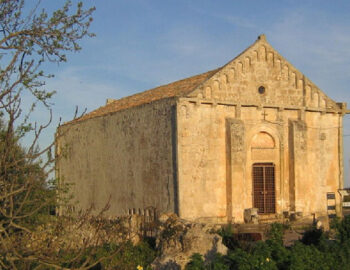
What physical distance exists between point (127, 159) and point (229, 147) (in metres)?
4.67

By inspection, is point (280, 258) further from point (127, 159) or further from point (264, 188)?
point (127, 159)

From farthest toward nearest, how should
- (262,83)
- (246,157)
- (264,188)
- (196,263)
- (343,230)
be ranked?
(262,83) → (264,188) → (246,157) → (343,230) → (196,263)

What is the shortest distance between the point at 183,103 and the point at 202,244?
6.72 m

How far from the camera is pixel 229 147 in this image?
19219mm

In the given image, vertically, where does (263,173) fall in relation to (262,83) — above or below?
below

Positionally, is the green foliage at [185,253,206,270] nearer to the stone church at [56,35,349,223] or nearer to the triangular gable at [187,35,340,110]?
the stone church at [56,35,349,223]

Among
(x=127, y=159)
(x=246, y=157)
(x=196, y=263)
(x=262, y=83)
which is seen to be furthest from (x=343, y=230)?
(x=127, y=159)

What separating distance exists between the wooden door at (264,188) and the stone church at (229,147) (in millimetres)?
42

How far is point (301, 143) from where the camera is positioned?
21.0 meters

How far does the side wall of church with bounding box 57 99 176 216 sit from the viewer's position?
62.2ft

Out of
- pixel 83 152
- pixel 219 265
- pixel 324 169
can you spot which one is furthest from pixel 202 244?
pixel 83 152

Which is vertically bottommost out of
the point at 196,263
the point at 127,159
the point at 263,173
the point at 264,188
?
the point at 196,263

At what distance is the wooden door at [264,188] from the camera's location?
66.3ft

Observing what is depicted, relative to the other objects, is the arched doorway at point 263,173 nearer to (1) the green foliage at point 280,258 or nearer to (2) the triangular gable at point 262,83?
(2) the triangular gable at point 262,83
